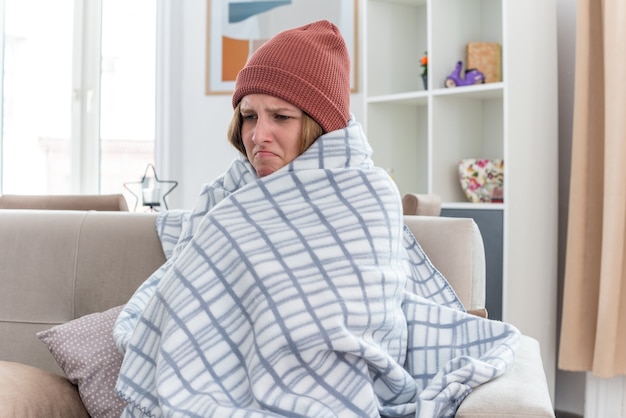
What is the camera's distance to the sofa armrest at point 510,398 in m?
1.38

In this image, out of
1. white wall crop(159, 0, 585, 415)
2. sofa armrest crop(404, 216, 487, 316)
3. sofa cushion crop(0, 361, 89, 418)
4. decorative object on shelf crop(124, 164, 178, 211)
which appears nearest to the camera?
sofa cushion crop(0, 361, 89, 418)

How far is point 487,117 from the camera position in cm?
379

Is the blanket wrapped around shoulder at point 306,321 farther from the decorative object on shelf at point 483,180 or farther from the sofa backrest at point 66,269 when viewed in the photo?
the decorative object on shelf at point 483,180

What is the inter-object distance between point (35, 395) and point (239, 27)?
3116 mm

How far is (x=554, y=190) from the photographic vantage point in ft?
11.4

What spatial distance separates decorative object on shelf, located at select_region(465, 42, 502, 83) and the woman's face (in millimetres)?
1968

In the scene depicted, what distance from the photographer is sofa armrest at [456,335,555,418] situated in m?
1.38

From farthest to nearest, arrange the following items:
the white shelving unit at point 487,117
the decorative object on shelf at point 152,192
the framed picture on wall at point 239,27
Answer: the framed picture on wall at point 239,27
the decorative object on shelf at point 152,192
the white shelving unit at point 487,117

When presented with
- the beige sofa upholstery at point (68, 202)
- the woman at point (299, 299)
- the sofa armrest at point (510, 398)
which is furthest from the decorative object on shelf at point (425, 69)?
the sofa armrest at point (510, 398)

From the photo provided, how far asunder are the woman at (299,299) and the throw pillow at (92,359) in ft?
0.23

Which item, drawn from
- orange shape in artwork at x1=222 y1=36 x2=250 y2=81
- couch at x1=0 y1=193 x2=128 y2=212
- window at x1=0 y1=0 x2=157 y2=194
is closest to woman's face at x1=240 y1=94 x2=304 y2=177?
couch at x1=0 y1=193 x2=128 y2=212

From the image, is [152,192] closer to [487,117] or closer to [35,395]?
[487,117]

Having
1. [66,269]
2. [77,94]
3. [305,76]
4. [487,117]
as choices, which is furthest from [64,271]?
[77,94]

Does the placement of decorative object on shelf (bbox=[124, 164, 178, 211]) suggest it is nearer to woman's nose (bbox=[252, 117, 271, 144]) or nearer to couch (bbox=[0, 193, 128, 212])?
couch (bbox=[0, 193, 128, 212])
